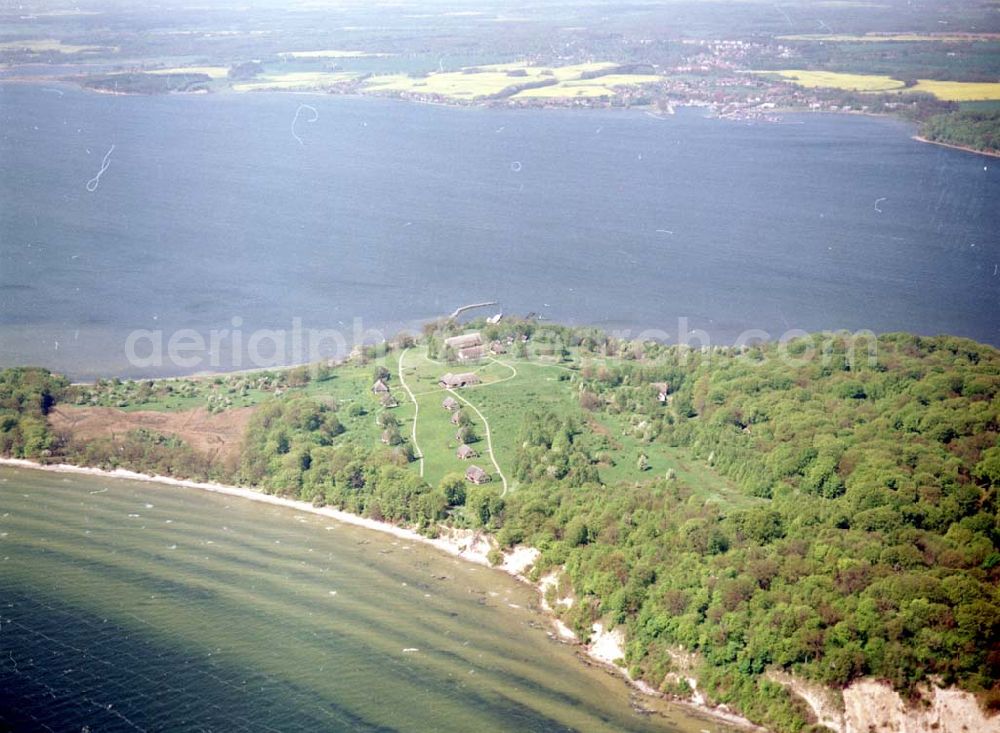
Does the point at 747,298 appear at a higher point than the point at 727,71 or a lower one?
lower

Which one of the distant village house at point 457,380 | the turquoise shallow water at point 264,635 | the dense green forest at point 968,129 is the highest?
the dense green forest at point 968,129

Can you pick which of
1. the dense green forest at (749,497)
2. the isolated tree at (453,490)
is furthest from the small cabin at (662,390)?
the isolated tree at (453,490)

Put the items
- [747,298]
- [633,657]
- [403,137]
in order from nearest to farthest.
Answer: [633,657]
[747,298]
[403,137]

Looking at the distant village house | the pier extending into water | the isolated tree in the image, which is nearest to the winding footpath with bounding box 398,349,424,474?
the distant village house

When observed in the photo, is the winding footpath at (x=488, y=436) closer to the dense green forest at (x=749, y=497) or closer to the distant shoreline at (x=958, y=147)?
the dense green forest at (x=749, y=497)

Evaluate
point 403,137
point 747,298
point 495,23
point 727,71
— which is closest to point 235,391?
point 747,298

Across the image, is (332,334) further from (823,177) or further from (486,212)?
(823,177)
